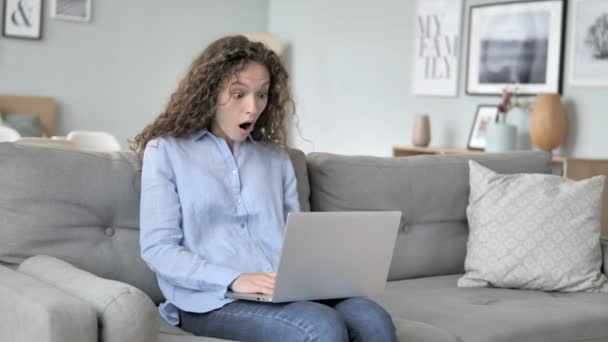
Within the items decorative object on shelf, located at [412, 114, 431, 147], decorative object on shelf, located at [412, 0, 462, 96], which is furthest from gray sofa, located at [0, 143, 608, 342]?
decorative object on shelf, located at [412, 0, 462, 96]

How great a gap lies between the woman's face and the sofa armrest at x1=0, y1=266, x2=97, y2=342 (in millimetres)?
657

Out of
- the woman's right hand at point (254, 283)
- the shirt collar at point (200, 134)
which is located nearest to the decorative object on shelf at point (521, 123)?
the shirt collar at point (200, 134)

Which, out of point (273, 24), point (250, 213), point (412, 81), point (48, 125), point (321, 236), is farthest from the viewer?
point (273, 24)

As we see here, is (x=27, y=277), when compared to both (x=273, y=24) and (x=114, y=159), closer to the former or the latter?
(x=114, y=159)

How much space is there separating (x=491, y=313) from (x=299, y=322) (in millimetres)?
783

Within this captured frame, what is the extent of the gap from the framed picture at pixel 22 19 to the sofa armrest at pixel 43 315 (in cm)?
531

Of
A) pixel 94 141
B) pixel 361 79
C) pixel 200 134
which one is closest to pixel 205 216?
pixel 200 134

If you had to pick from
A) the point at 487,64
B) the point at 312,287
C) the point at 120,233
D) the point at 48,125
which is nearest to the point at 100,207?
the point at 120,233

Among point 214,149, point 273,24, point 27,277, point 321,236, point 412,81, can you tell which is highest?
point 273,24

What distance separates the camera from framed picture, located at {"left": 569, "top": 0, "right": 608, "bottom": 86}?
4891 mm

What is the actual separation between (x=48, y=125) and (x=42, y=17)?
85 centimetres

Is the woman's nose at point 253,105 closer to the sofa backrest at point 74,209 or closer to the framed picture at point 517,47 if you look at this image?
the sofa backrest at point 74,209

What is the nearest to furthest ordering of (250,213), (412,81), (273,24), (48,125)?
(250,213) → (412,81) → (48,125) → (273,24)

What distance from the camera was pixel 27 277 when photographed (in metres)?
1.93
